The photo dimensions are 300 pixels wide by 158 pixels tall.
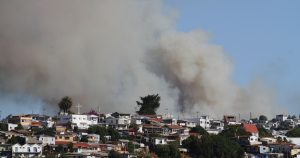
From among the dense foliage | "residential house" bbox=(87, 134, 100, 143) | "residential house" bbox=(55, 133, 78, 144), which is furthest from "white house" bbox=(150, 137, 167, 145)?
"residential house" bbox=(55, 133, 78, 144)

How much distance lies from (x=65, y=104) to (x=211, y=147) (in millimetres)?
18201

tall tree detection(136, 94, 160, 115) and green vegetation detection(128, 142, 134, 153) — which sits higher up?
tall tree detection(136, 94, 160, 115)

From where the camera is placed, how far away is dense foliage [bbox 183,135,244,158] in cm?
5822

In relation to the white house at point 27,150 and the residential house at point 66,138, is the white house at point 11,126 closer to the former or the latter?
the residential house at point 66,138

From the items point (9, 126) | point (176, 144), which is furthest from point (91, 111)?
point (176, 144)

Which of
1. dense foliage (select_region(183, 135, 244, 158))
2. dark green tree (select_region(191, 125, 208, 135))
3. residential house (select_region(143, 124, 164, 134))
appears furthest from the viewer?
dark green tree (select_region(191, 125, 208, 135))

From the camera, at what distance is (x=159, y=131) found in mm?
67812

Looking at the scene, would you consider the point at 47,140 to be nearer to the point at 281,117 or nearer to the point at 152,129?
the point at 152,129

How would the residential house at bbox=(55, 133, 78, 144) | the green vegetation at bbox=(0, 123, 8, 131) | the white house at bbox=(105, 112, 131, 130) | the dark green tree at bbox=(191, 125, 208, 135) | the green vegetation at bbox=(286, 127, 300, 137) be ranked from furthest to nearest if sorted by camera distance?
the green vegetation at bbox=(286, 127, 300, 137), the white house at bbox=(105, 112, 131, 130), the dark green tree at bbox=(191, 125, 208, 135), the green vegetation at bbox=(0, 123, 8, 131), the residential house at bbox=(55, 133, 78, 144)

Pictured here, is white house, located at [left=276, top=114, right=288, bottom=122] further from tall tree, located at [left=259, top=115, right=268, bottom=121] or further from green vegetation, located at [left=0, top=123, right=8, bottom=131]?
green vegetation, located at [left=0, top=123, right=8, bottom=131]

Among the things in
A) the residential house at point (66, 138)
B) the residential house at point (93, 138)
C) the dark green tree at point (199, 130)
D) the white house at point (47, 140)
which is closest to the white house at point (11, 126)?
the residential house at point (66, 138)

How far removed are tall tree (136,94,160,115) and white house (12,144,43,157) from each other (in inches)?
939

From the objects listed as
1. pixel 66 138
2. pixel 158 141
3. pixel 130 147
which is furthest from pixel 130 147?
pixel 66 138

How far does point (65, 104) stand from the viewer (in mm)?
72500
